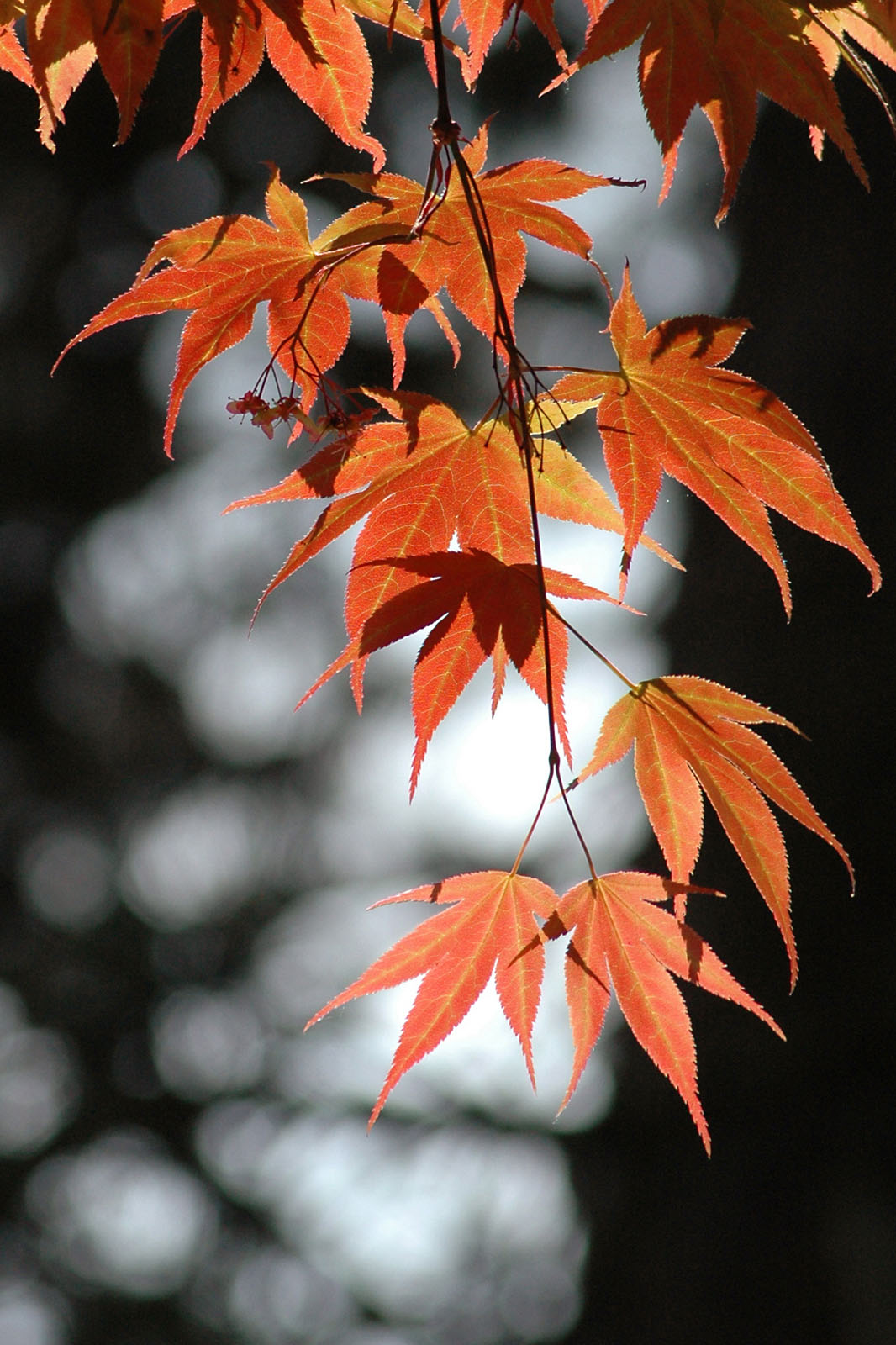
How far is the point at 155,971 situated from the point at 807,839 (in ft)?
5.00

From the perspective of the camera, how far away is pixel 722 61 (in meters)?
0.40

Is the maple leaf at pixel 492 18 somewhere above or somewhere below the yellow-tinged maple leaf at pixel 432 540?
above

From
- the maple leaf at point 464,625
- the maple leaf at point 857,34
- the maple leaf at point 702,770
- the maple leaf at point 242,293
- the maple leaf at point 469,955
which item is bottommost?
the maple leaf at point 469,955

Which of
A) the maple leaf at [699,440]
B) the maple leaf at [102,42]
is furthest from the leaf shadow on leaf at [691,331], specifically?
the maple leaf at [102,42]

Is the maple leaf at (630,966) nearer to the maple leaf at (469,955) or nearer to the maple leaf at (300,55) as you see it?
the maple leaf at (469,955)

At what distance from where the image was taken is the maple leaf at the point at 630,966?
47 centimetres

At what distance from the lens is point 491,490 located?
0.44 m

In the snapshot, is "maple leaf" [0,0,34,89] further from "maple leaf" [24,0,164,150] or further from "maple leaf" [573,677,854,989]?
"maple leaf" [573,677,854,989]

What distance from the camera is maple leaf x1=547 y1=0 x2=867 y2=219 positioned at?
0.40 meters

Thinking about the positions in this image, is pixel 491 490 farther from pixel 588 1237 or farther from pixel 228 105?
pixel 228 105

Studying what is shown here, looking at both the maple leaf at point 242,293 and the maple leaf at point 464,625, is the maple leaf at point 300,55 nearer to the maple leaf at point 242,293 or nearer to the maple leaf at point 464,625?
the maple leaf at point 242,293

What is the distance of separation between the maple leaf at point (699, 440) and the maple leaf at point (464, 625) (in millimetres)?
46

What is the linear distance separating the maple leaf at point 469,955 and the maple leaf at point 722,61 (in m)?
0.32

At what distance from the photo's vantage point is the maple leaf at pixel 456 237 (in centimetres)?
42
